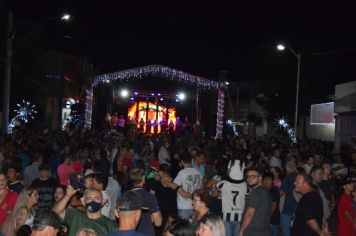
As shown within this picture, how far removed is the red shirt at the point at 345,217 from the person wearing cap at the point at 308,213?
0.80 ft

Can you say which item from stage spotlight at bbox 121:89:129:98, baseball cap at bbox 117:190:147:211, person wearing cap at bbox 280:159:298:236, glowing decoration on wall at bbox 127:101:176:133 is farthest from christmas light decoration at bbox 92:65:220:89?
baseball cap at bbox 117:190:147:211

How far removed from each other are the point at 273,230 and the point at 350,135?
64.3 ft

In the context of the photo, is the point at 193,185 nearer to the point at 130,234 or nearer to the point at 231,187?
the point at 231,187

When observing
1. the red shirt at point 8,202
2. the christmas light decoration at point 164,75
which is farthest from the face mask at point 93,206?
the christmas light decoration at point 164,75

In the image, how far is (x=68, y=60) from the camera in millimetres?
48062

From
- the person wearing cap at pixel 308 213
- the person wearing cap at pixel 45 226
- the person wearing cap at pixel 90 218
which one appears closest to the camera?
the person wearing cap at pixel 45 226

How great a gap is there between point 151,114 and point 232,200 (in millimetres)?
34784

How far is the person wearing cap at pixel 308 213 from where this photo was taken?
7.81 metres

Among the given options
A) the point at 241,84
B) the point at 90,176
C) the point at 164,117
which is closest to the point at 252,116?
the point at 164,117

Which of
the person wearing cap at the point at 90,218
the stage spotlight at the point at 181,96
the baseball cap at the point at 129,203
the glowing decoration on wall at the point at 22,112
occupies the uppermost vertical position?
the stage spotlight at the point at 181,96

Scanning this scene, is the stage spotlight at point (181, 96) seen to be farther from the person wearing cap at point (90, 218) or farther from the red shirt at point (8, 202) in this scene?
the person wearing cap at point (90, 218)

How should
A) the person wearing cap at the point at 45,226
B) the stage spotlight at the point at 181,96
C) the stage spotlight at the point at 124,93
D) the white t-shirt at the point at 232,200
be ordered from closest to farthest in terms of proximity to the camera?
1. the person wearing cap at the point at 45,226
2. the white t-shirt at the point at 232,200
3. the stage spotlight at the point at 124,93
4. the stage spotlight at the point at 181,96

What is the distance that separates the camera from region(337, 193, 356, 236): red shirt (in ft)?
25.9

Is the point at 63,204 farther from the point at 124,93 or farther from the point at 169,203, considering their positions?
the point at 124,93
